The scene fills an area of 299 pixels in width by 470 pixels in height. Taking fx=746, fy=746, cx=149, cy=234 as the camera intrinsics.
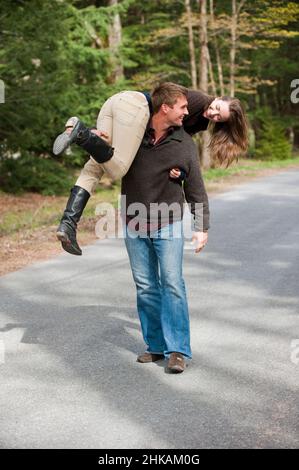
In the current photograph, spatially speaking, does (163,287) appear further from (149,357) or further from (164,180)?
(164,180)

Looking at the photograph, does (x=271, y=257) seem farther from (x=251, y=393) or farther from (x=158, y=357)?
(x=251, y=393)

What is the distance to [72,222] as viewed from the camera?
195 inches

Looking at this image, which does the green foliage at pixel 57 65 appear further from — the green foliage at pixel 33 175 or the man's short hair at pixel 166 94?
the man's short hair at pixel 166 94

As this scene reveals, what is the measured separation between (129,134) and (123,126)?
0.21ft

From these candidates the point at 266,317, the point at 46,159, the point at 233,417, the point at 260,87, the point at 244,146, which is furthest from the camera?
the point at 260,87

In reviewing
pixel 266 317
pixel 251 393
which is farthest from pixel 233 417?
pixel 266 317

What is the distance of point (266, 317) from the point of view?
6.68 m

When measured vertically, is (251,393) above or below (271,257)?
above

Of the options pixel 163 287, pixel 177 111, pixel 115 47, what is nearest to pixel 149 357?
pixel 163 287

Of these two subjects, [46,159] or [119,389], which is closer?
[119,389]

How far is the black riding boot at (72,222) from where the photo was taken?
4895 mm

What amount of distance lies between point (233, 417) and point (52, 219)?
10.5 meters

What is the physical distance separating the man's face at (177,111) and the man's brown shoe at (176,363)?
160cm

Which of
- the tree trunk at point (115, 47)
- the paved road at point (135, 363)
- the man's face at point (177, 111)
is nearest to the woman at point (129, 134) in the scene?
the man's face at point (177, 111)
